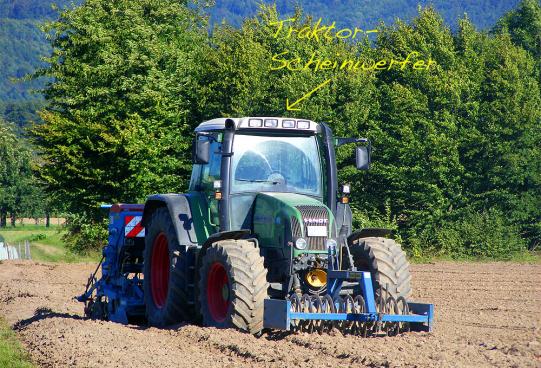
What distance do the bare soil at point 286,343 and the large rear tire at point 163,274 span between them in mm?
332

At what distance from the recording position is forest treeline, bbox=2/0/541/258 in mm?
33875

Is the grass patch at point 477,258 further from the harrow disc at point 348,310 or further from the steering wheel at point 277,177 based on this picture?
the harrow disc at point 348,310

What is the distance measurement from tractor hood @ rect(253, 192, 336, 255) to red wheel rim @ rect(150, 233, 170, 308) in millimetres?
1951

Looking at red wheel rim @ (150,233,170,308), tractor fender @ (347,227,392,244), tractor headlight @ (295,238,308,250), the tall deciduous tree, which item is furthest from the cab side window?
the tall deciduous tree

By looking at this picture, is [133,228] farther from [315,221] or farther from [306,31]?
[306,31]

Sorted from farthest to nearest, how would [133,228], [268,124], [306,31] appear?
[306,31], [133,228], [268,124]

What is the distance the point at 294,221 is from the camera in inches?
460

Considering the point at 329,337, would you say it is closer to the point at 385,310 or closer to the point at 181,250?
the point at 385,310

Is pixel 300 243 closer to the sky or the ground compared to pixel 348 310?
closer to the sky

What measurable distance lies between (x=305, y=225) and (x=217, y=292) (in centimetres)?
135

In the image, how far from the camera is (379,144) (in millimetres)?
36281

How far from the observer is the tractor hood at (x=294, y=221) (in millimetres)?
11688

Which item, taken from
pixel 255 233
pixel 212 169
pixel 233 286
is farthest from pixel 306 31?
pixel 233 286

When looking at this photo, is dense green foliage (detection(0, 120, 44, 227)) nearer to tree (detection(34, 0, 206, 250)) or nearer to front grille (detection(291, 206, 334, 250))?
tree (detection(34, 0, 206, 250))
